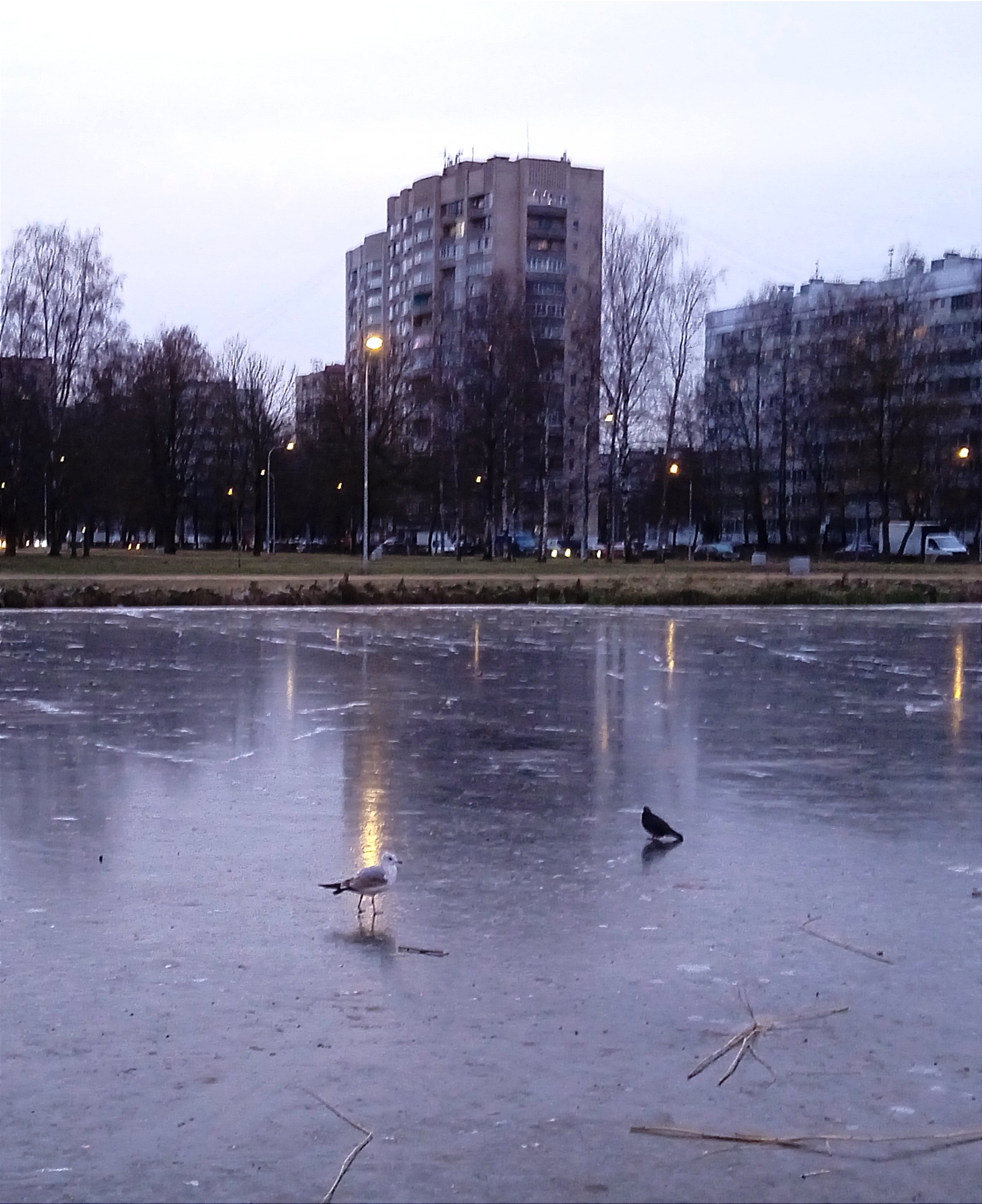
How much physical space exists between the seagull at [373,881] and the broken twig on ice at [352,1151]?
2.10 metres

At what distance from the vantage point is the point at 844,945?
7.14 meters

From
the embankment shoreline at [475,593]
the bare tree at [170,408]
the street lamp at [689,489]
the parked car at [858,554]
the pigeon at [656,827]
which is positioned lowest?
the pigeon at [656,827]

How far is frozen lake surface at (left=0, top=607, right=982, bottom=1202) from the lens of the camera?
4.82 meters

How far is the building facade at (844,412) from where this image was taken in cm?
7412

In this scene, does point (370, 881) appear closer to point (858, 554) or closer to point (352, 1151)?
point (352, 1151)

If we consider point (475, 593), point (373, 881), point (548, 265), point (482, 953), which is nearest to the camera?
point (482, 953)

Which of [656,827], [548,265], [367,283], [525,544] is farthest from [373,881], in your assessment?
[367,283]

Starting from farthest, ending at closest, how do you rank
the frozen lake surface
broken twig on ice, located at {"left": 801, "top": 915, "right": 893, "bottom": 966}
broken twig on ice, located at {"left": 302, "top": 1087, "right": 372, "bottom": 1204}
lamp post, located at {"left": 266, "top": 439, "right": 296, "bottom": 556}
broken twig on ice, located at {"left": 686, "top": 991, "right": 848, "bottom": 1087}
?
lamp post, located at {"left": 266, "top": 439, "right": 296, "bottom": 556}
broken twig on ice, located at {"left": 801, "top": 915, "right": 893, "bottom": 966}
broken twig on ice, located at {"left": 686, "top": 991, "right": 848, "bottom": 1087}
the frozen lake surface
broken twig on ice, located at {"left": 302, "top": 1087, "right": 372, "bottom": 1204}

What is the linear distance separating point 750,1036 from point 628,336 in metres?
62.9

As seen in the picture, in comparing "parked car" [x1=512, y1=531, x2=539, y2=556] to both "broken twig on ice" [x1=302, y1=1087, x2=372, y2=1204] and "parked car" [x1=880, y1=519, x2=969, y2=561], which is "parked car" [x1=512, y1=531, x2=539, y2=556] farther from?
"broken twig on ice" [x1=302, y1=1087, x2=372, y2=1204]

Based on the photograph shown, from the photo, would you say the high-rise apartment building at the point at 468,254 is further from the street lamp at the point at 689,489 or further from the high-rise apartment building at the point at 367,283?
the street lamp at the point at 689,489

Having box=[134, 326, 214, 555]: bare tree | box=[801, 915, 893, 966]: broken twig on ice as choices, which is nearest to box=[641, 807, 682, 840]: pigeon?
box=[801, 915, 893, 966]: broken twig on ice

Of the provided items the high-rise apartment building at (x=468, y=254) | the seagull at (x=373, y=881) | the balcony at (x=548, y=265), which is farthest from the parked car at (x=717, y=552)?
the seagull at (x=373, y=881)

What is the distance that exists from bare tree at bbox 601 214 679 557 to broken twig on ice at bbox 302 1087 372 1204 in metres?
61.0
